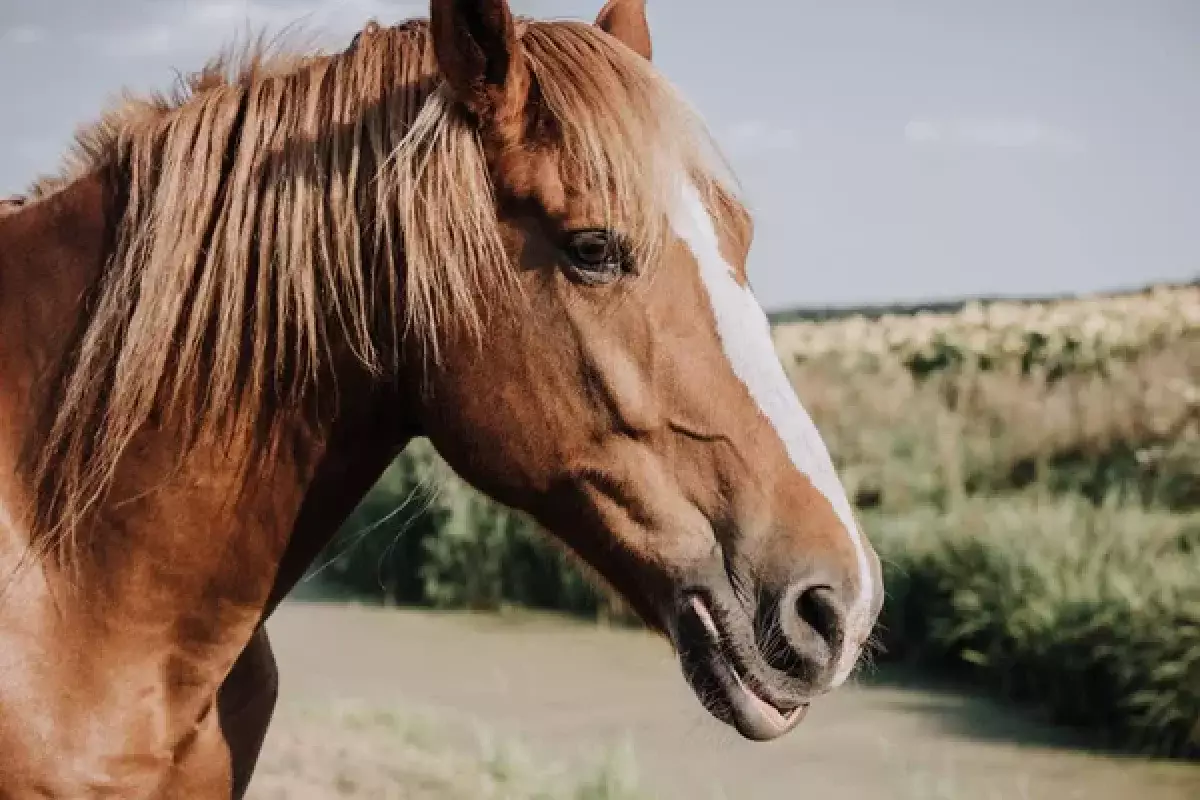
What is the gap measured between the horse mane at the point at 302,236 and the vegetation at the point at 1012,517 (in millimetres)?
537

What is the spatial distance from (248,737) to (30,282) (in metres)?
0.75

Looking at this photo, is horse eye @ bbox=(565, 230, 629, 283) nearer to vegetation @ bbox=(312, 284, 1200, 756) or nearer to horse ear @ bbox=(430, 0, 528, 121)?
horse ear @ bbox=(430, 0, 528, 121)

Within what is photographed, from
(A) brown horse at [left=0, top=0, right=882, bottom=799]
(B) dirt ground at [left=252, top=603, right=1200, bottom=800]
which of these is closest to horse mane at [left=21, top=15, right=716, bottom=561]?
(A) brown horse at [left=0, top=0, right=882, bottom=799]

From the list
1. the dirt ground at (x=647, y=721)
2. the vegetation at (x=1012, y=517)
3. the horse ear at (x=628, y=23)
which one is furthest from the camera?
the vegetation at (x=1012, y=517)

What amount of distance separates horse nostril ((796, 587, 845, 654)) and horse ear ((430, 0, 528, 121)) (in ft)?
2.41

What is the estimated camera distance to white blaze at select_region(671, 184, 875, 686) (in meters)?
1.59

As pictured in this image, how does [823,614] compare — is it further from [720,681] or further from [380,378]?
[380,378]

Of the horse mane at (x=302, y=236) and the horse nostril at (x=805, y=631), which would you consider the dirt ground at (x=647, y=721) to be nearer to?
the horse nostril at (x=805, y=631)

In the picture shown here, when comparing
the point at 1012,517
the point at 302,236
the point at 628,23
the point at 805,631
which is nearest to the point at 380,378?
the point at 302,236

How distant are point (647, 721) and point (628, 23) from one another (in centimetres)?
414

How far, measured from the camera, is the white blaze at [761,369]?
1.59 m

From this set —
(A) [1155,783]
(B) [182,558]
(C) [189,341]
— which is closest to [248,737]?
(B) [182,558]

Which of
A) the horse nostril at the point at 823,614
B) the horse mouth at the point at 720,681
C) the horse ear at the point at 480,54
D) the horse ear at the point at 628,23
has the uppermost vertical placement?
the horse ear at the point at 480,54

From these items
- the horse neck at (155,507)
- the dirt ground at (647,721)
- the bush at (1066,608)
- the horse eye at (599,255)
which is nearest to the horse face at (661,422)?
the horse eye at (599,255)
